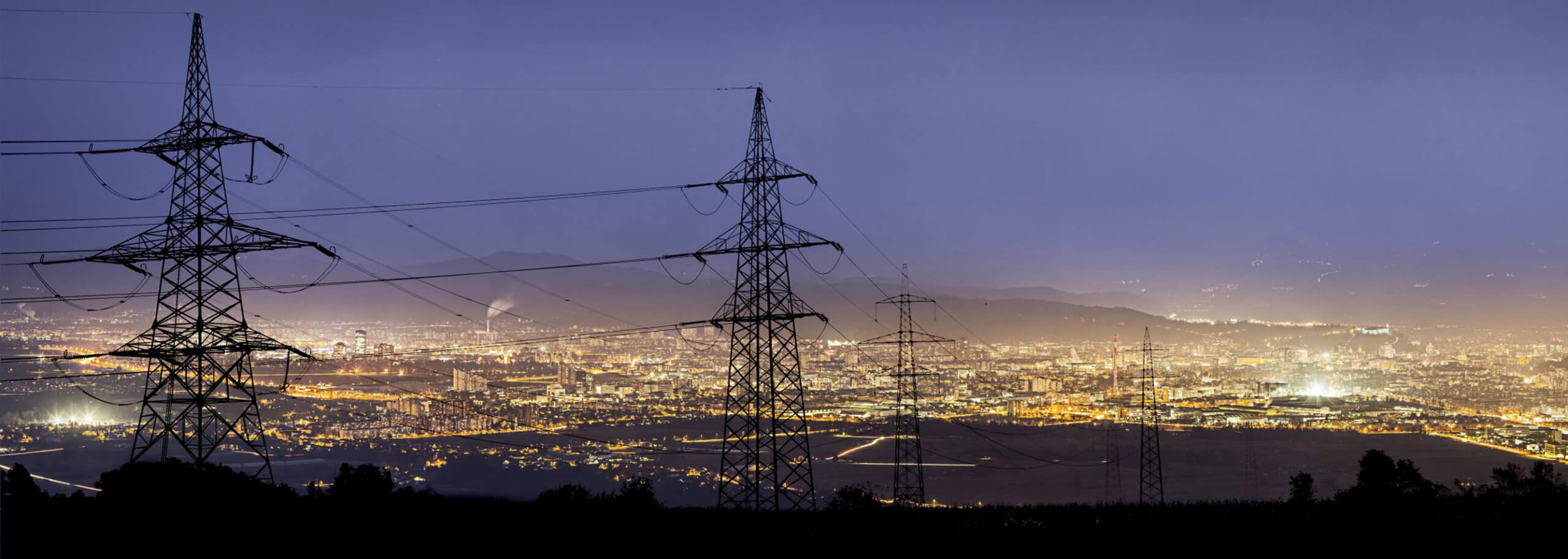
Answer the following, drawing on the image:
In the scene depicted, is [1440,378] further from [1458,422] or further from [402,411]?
[402,411]

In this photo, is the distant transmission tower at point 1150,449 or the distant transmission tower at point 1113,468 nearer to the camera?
the distant transmission tower at point 1150,449

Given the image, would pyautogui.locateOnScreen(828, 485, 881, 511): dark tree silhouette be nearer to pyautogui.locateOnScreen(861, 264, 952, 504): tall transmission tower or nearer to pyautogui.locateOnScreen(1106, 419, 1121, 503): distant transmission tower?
pyautogui.locateOnScreen(861, 264, 952, 504): tall transmission tower

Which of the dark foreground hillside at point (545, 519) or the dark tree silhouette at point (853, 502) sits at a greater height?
the dark foreground hillside at point (545, 519)

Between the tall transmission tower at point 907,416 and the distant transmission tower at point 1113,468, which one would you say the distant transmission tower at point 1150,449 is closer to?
the distant transmission tower at point 1113,468

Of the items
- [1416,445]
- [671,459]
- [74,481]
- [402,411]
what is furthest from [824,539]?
[1416,445]

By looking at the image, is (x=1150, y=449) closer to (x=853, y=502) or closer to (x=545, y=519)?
(x=853, y=502)

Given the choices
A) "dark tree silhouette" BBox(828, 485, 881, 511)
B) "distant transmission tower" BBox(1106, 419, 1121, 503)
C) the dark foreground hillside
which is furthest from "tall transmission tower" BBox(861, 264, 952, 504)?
"distant transmission tower" BBox(1106, 419, 1121, 503)

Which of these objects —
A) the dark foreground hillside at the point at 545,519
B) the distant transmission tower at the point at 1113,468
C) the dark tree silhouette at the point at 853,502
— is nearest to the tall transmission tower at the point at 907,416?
the dark tree silhouette at the point at 853,502
